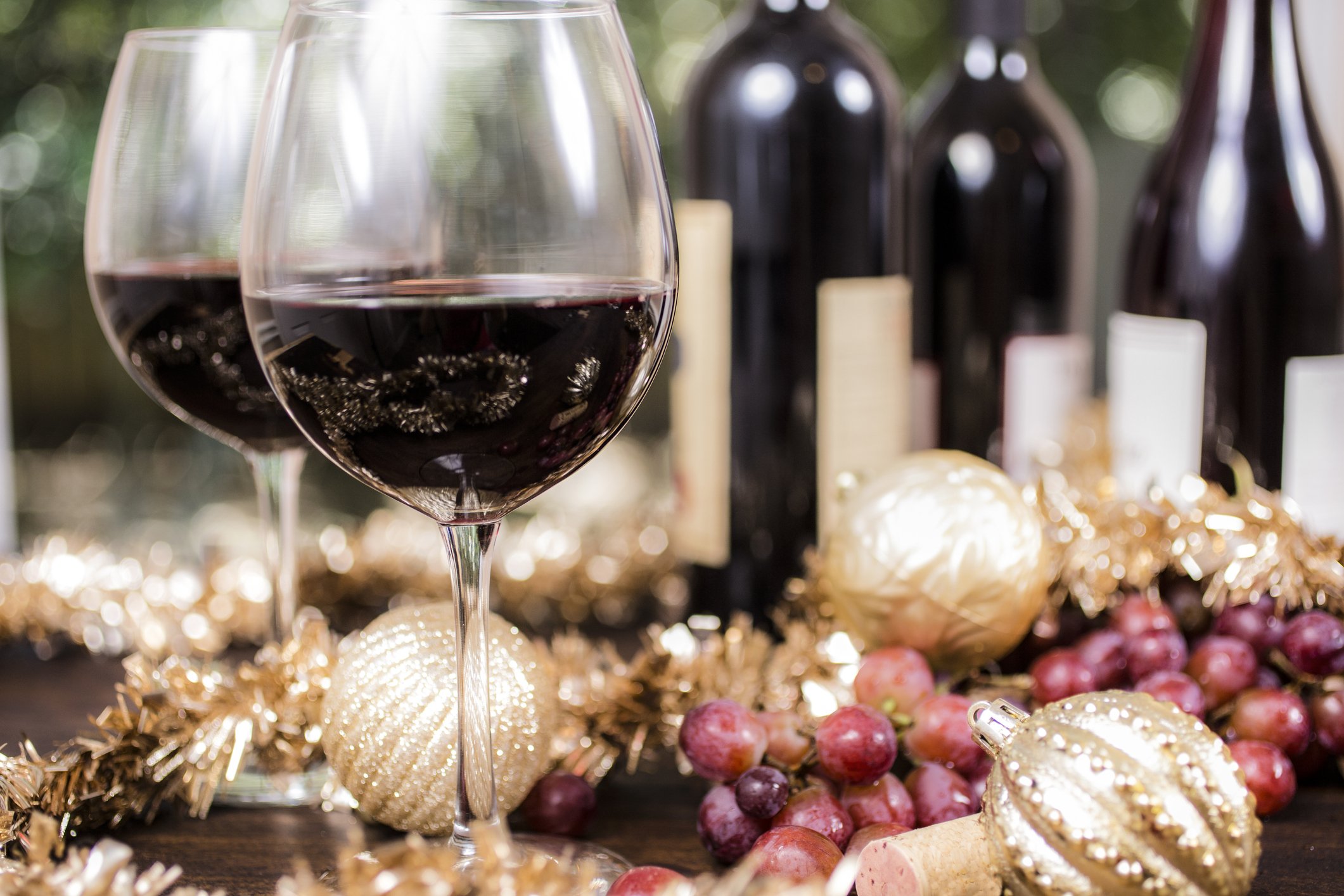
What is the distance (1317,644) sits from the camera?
1.62 feet

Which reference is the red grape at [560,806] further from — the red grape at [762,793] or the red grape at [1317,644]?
the red grape at [1317,644]

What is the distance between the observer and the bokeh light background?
1424mm

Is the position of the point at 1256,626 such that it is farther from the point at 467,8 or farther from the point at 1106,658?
the point at 467,8

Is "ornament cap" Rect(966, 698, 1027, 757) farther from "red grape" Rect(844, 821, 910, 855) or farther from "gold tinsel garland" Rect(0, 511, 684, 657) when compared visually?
"gold tinsel garland" Rect(0, 511, 684, 657)

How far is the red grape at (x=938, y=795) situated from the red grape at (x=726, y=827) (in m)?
0.05

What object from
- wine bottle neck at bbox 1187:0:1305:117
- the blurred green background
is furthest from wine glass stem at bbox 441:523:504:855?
the blurred green background

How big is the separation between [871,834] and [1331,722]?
20cm

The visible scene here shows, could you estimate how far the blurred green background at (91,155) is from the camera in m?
1.42

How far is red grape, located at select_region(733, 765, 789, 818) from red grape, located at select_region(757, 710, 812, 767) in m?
0.03

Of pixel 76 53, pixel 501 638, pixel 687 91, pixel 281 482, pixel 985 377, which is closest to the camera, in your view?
pixel 501 638

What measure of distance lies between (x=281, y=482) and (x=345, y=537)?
190 millimetres

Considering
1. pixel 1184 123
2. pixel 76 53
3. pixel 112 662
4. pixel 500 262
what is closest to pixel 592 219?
pixel 500 262

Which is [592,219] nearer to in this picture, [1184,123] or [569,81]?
[569,81]

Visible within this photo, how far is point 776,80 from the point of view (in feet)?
2.16
